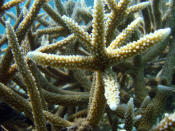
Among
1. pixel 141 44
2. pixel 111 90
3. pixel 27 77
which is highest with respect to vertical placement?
pixel 141 44

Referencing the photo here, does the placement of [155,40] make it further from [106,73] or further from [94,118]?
[94,118]

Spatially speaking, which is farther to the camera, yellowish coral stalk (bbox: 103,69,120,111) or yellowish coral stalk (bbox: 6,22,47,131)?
yellowish coral stalk (bbox: 6,22,47,131)

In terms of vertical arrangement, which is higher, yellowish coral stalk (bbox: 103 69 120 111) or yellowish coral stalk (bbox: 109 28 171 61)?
yellowish coral stalk (bbox: 109 28 171 61)

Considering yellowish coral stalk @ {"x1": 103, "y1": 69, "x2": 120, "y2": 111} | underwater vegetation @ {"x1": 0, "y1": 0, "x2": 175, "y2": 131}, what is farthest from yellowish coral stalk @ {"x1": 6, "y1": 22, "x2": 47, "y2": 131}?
yellowish coral stalk @ {"x1": 103, "y1": 69, "x2": 120, "y2": 111}

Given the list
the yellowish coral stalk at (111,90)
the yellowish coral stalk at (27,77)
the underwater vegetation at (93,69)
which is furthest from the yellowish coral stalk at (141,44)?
the yellowish coral stalk at (27,77)

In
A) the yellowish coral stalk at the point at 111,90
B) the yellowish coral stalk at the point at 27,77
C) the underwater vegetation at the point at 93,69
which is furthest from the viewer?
the yellowish coral stalk at the point at 27,77

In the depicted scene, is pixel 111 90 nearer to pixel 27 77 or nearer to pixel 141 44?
pixel 141 44

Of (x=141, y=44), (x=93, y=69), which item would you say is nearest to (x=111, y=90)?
(x=93, y=69)

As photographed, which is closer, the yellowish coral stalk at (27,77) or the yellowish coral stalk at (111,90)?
the yellowish coral stalk at (111,90)

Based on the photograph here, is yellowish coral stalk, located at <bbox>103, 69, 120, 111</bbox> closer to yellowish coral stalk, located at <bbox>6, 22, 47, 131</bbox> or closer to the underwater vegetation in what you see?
the underwater vegetation

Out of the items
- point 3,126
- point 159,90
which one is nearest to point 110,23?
point 159,90

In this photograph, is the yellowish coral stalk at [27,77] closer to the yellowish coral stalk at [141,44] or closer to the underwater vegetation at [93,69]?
the underwater vegetation at [93,69]
